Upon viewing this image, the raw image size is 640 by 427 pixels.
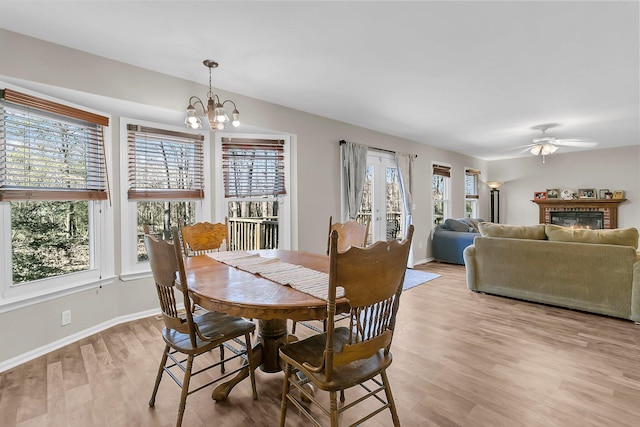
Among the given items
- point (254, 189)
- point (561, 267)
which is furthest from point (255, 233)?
point (561, 267)

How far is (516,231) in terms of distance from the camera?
12.3ft

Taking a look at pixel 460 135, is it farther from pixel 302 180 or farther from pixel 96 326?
pixel 96 326

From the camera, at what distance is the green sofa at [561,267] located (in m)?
3.07

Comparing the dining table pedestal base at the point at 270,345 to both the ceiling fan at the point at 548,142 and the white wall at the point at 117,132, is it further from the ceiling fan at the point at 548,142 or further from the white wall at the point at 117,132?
the ceiling fan at the point at 548,142

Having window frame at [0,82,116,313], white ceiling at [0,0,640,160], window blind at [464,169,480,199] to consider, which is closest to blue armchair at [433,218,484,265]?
window blind at [464,169,480,199]

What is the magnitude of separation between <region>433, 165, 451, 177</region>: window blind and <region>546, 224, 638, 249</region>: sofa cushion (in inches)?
123

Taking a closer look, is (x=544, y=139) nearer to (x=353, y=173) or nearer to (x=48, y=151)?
(x=353, y=173)

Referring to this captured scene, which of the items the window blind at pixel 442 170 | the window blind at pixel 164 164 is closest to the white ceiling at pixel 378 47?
the window blind at pixel 164 164

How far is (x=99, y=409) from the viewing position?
1776 mm

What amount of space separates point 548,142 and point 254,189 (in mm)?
5237

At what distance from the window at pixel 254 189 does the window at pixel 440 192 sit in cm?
381

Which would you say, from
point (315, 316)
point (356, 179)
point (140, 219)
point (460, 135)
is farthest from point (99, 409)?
point (460, 135)

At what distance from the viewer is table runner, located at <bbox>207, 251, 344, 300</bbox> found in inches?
62.7

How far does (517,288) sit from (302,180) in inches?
116
